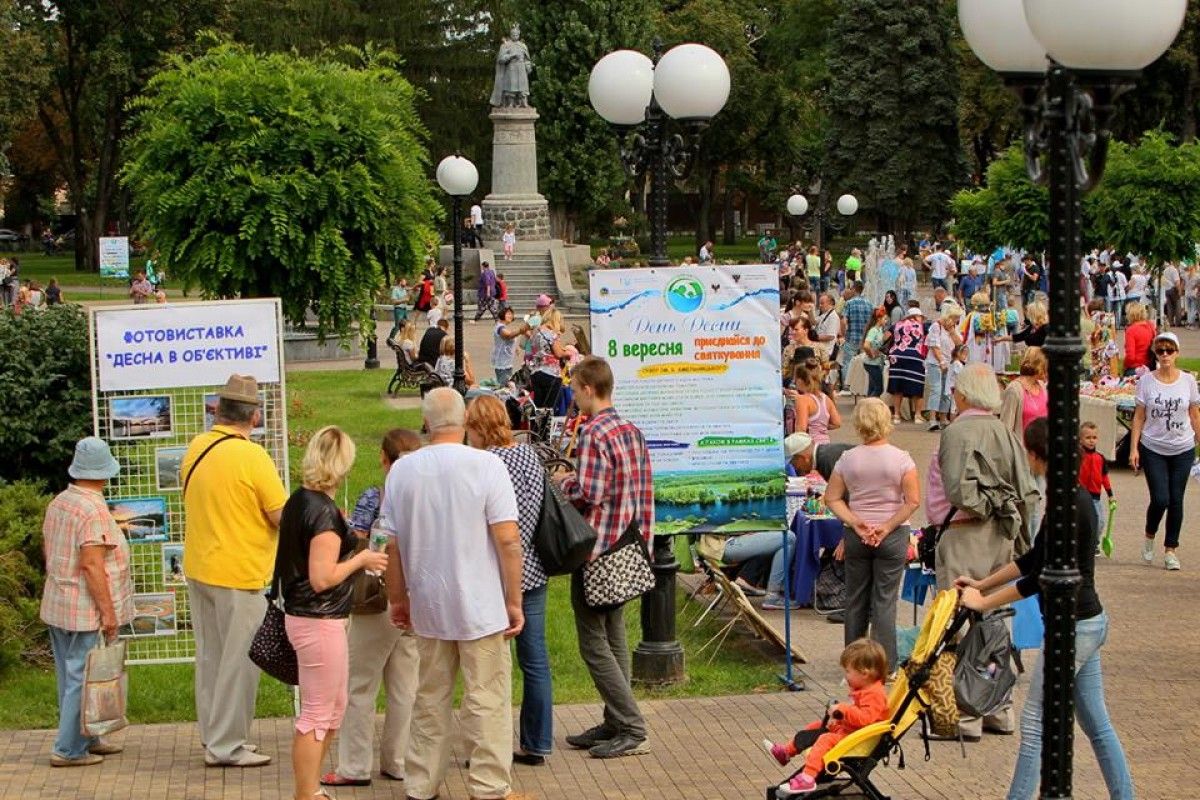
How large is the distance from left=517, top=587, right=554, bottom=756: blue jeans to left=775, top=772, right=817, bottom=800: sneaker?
55.9 inches

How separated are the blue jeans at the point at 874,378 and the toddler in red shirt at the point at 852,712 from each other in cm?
1575

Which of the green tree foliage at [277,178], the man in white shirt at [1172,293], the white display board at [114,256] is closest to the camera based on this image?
the green tree foliage at [277,178]

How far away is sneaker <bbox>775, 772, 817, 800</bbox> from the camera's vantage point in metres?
7.88

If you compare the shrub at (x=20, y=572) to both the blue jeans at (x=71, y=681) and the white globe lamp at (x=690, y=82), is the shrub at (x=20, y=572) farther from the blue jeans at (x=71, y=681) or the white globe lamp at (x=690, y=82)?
the white globe lamp at (x=690, y=82)

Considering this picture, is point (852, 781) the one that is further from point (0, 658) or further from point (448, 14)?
point (448, 14)

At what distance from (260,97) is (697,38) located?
54.1 metres

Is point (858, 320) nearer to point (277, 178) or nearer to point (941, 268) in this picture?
point (277, 178)

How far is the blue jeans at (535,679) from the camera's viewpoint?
8.76 metres

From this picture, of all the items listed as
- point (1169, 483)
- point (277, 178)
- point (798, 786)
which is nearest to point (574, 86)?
point (277, 178)

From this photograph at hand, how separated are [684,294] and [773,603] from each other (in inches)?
118

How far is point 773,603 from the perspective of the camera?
41.3ft

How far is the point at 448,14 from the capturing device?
68.5 metres

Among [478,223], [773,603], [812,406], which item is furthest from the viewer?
[478,223]

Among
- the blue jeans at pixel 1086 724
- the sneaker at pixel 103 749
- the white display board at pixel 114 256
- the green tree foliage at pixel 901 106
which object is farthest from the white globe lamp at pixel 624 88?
the green tree foliage at pixel 901 106
